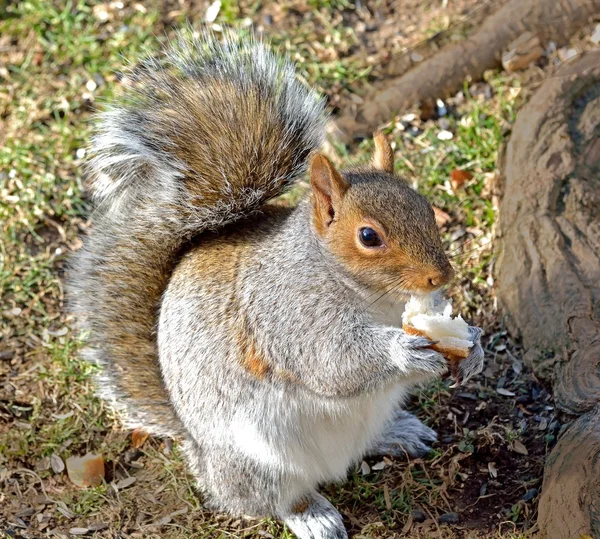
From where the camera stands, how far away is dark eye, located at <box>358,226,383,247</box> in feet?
7.93

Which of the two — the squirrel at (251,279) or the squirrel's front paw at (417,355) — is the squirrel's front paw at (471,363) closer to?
the squirrel at (251,279)

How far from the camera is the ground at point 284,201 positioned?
2941 mm

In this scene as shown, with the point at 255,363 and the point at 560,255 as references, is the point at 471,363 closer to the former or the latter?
the point at 255,363

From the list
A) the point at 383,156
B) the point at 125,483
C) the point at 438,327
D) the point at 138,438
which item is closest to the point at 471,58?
the point at 383,156

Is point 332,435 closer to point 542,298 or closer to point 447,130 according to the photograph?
point 542,298

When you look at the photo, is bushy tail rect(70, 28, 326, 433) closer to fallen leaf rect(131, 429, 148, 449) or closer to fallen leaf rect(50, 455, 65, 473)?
fallen leaf rect(131, 429, 148, 449)

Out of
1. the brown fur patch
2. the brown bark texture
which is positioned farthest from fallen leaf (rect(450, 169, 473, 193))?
the brown fur patch

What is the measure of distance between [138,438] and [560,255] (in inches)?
62.7

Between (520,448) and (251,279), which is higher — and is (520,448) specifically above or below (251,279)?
below

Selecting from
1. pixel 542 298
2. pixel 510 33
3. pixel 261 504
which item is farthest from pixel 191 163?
pixel 510 33

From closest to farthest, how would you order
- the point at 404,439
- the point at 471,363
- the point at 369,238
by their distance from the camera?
the point at 369,238 < the point at 471,363 < the point at 404,439

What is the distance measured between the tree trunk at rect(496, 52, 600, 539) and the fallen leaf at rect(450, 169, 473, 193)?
20cm

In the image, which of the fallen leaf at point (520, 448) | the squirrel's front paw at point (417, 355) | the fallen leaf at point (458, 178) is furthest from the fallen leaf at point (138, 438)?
the fallen leaf at point (458, 178)

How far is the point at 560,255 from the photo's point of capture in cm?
316
